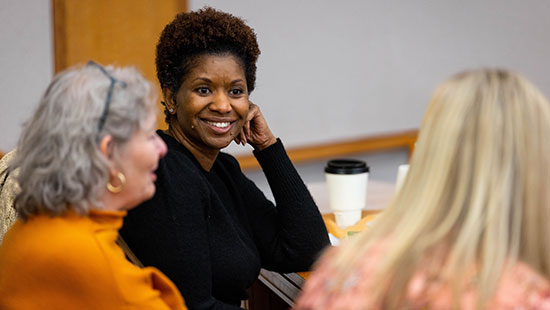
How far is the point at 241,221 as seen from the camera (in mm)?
1961

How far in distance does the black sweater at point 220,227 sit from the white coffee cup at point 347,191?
28cm

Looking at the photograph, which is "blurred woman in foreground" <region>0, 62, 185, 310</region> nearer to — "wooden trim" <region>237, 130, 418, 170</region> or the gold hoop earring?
the gold hoop earring

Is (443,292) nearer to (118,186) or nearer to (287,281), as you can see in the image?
(118,186)

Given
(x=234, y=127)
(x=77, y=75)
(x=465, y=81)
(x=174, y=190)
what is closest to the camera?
(x=465, y=81)

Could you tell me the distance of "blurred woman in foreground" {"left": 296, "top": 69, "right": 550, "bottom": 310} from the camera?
3.34 feet

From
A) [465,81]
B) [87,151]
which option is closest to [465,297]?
[465,81]

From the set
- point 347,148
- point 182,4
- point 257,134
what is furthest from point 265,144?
point 347,148

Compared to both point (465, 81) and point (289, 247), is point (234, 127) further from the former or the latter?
point (465, 81)

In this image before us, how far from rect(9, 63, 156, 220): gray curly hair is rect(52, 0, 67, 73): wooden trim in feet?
7.20

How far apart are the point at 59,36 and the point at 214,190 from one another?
6.07 ft

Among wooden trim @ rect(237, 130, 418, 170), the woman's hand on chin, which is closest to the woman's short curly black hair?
the woman's hand on chin

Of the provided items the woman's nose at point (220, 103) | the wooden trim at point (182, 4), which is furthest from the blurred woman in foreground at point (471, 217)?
the wooden trim at point (182, 4)

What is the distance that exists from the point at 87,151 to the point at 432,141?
561 millimetres

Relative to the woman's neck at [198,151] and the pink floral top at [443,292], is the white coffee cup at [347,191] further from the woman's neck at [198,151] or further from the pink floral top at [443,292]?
the pink floral top at [443,292]
